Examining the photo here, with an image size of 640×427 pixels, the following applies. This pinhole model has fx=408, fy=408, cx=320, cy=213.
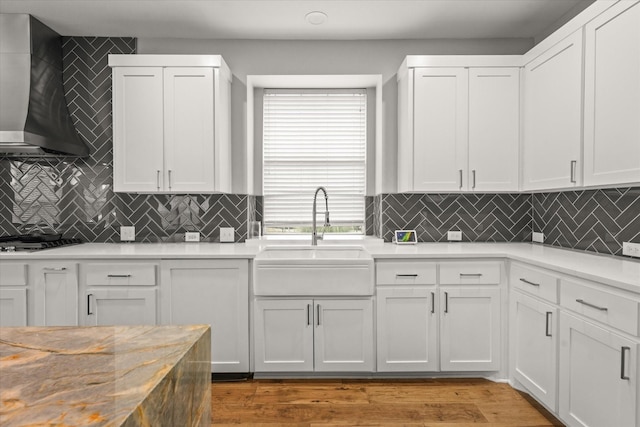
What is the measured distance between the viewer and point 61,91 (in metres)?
3.36

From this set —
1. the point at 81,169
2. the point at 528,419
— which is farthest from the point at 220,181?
the point at 528,419

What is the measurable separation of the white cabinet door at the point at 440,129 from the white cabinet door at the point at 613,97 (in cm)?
89

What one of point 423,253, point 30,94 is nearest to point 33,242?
point 30,94

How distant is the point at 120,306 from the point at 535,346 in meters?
2.69

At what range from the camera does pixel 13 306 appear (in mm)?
2740

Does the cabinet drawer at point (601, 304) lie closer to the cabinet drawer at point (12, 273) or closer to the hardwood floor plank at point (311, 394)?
the hardwood floor plank at point (311, 394)

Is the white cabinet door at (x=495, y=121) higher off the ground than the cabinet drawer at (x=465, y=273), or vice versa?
the white cabinet door at (x=495, y=121)

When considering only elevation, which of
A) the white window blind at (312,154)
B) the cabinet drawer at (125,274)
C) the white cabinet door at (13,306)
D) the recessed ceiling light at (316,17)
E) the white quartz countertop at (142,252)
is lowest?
the white cabinet door at (13,306)

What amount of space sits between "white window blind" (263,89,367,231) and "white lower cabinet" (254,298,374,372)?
1.07 meters

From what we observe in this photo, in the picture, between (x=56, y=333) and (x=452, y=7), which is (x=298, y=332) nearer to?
(x=56, y=333)

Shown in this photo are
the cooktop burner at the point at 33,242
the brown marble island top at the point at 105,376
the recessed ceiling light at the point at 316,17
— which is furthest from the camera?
the recessed ceiling light at the point at 316,17

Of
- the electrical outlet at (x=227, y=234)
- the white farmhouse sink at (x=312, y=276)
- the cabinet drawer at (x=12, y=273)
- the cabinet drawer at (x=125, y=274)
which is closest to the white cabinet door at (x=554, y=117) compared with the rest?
the white farmhouse sink at (x=312, y=276)

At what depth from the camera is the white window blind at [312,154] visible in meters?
3.68

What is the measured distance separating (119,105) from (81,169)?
Answer: 2.44ft
